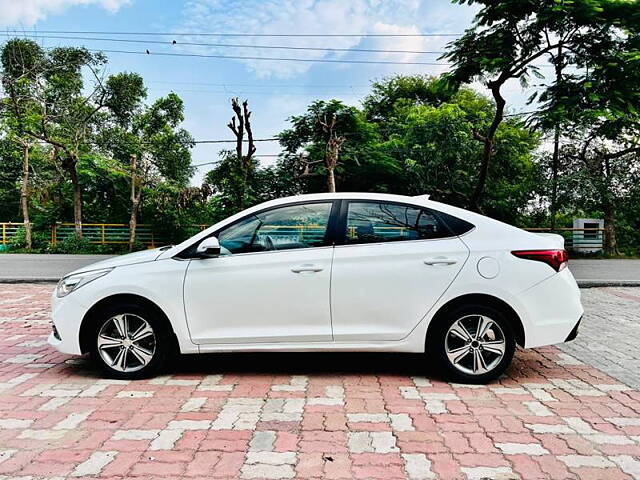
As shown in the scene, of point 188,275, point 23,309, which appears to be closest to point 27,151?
point 23,309

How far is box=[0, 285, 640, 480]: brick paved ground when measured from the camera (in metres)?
2.96

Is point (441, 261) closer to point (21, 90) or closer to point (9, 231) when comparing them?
point (21, 90)

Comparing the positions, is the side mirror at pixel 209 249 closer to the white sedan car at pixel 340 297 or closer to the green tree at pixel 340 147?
the white sedan car at pixel 340 297

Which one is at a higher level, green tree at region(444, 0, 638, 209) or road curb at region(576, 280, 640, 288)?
green tree at region(444, 0, 638, 209)

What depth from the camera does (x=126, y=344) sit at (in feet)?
14.8

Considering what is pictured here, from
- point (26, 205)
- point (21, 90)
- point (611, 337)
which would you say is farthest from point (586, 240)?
point (21, 90)

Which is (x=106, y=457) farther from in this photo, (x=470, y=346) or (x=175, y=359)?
(x=470, y=346)

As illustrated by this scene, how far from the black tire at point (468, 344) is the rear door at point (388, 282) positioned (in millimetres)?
195

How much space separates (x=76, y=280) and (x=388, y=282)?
2645 millimetres

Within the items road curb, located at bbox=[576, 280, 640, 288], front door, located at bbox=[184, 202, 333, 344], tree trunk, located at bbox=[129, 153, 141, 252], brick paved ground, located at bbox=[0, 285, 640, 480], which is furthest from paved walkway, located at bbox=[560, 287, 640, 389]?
tree trunk, located at bbox=[129, 153, 141, 252]

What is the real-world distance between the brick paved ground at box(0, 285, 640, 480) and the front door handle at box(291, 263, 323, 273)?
0.94 metres

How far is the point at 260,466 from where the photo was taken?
2951 mm

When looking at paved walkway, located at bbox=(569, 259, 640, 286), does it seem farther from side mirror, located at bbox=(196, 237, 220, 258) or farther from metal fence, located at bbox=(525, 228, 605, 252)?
side mirror, located at bbox=(196, 237, 220, 258)

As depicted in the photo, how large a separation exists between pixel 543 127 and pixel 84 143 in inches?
800
